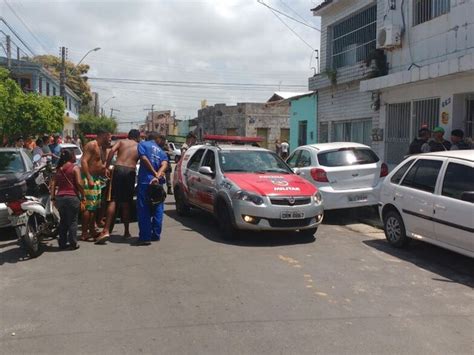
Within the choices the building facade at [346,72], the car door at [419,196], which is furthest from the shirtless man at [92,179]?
the building facade at [346,72]

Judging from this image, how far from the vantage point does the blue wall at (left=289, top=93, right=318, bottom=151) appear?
68.2 ft

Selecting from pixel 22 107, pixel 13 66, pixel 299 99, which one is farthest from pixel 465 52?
pixel 13 66

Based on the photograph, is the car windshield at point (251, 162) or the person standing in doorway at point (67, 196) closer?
the person standing in doorway at point (67, 196)

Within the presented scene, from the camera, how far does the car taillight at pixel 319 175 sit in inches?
400

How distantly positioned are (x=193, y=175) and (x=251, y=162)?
1.46m

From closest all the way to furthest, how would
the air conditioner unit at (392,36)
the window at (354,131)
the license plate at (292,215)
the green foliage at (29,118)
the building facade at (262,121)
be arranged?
the license plate at (292,215)
the air conditioner unit at (392,36)
the window at (354,131)
the green foliage at (29,118)
the building facade at (262,121)

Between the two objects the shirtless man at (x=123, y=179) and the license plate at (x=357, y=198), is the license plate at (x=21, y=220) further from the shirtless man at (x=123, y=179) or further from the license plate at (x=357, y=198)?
the license plate at (x=357, y=198)

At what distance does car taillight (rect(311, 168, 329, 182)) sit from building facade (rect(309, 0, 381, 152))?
6023 millimetres

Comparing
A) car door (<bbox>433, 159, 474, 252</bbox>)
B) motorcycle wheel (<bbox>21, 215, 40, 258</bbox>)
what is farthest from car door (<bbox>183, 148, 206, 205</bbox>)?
car door (<bbox>433, 159, 474, 252</bbox>)

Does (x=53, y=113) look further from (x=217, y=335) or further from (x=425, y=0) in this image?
(x=217, y=335)

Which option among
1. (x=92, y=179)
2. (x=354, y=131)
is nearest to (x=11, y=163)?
(x=92, y=179)

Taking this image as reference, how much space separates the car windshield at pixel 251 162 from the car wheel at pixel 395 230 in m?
2.08

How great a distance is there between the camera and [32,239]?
720 cm

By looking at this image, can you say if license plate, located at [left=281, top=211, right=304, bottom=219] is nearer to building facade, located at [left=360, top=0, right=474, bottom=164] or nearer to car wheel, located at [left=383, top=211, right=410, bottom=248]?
car wheel, located at [left=383, top=211, right=410, bottom=248]
